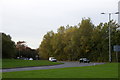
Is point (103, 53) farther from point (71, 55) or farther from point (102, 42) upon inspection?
point (71, 55)

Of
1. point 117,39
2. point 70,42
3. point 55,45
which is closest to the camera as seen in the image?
point 117,39

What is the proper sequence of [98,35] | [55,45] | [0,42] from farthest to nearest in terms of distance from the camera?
[55,45], [98,35], [0,42]

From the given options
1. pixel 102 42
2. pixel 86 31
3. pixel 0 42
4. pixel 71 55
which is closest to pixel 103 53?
pixel 102 42

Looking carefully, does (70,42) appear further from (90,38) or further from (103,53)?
(103,53)

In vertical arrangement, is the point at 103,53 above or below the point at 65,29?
below

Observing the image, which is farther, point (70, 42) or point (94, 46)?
point (70, 42)

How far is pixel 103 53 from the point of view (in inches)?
2884

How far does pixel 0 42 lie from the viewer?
188ft

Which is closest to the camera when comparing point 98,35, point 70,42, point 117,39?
A: point 117,39

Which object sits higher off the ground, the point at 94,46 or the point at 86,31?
the point at 86,31

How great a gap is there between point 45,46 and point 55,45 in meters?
10.3

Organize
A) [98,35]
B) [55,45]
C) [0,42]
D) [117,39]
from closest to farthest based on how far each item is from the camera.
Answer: [0,42] → [117,39] → [98,35] → [55,45]

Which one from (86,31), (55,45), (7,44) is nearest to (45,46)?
(55,45)

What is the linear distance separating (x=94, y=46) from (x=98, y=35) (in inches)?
166
